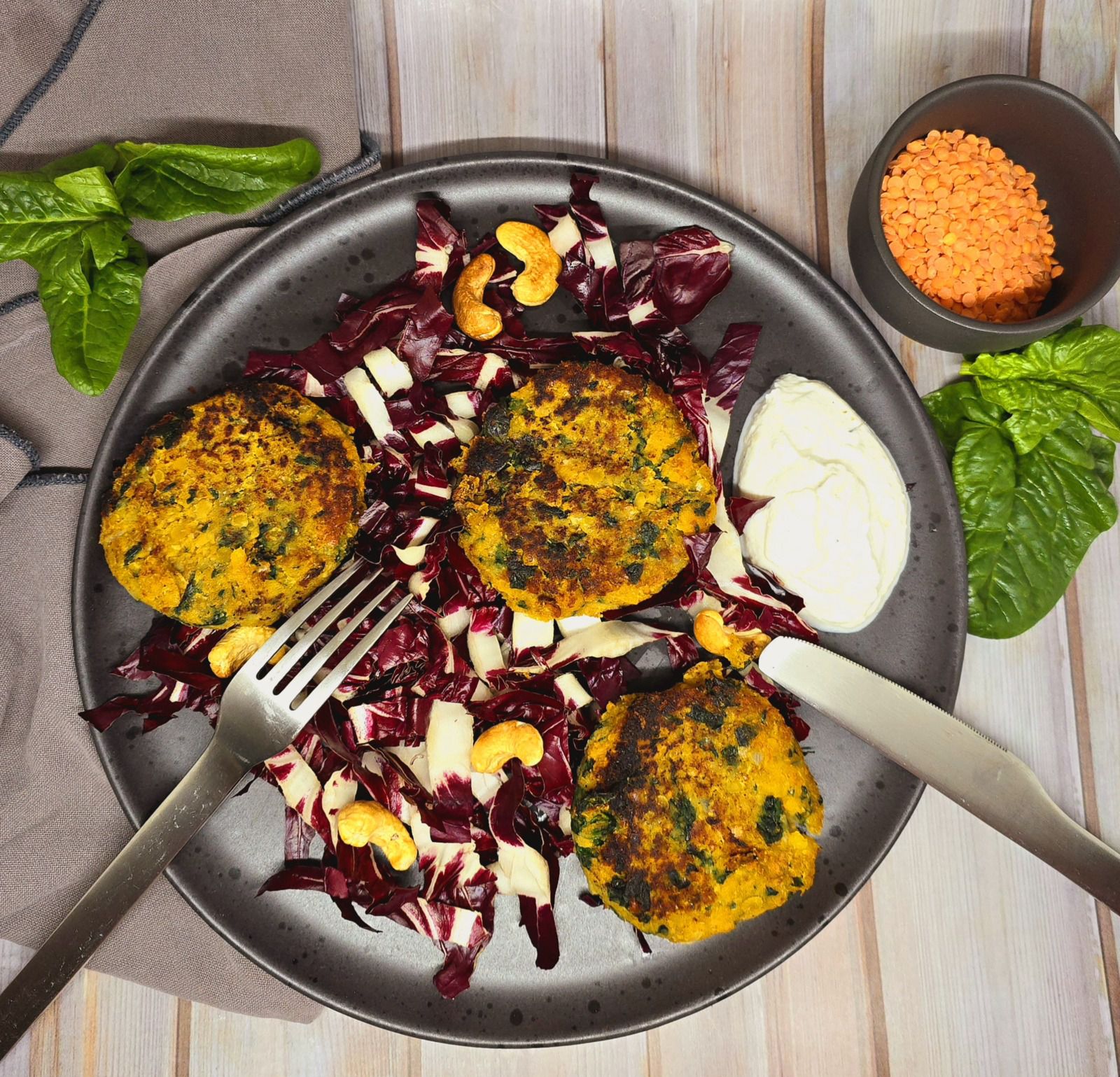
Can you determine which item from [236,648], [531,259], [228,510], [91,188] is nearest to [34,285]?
[91,188]

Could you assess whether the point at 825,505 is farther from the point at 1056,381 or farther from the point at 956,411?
the point at 1056,381

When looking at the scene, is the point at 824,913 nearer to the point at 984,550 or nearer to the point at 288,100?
the point at 984,550

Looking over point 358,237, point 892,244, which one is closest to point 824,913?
point 892,244

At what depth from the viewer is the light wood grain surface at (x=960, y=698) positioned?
2709 mm

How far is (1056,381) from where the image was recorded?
262 cm

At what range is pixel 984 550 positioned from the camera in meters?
2.63

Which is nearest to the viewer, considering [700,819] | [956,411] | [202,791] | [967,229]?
[700,819]

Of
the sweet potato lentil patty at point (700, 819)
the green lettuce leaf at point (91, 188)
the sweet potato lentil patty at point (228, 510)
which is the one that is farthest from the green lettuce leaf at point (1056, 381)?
the green lettuce leaf at point (91, 188)

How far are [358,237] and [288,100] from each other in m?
0.50

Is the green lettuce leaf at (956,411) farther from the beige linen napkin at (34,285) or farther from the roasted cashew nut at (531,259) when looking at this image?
the beige linen napkin at (34,285)

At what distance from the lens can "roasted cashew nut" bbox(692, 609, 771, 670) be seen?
2463 millimetres

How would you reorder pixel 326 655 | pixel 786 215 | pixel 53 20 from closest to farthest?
pixel 326 655 → pixel 53 20 → pixel 786 215

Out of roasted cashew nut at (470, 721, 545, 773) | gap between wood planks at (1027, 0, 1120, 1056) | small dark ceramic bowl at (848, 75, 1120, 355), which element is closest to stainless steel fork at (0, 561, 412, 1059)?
roasted cashew nut at (470, 721, 545, 773)

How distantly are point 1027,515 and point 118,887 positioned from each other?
295 centimetres
